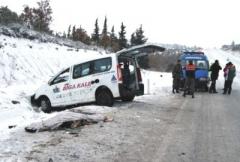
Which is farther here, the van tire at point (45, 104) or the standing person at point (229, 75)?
the standing person at point (229, 75)

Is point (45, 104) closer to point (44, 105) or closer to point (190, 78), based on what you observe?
point (44, 105)

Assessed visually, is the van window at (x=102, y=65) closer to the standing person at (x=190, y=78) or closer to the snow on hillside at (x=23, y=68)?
the snow on hillside at (x=23, y=68)

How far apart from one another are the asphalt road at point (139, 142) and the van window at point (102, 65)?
2967mm

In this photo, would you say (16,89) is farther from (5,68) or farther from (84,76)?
(5,68)

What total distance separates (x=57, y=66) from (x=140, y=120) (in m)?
16.8

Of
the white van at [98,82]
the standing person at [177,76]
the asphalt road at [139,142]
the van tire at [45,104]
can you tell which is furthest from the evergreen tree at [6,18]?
the asphalt road at [139,142]

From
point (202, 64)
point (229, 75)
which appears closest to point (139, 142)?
point (229, 75)

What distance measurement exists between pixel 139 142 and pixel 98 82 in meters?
6.73

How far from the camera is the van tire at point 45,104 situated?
53.2 ft

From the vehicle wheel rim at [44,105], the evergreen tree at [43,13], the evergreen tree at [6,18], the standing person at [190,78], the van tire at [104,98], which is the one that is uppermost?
the evergreen tree at [43,13]

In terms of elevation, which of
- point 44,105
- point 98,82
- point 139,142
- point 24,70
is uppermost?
point 24,70

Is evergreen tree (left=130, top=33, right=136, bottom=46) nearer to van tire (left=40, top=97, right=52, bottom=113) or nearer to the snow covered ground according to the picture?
the snow covered ground

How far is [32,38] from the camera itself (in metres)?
31.1

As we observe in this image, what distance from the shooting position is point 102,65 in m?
15.1
